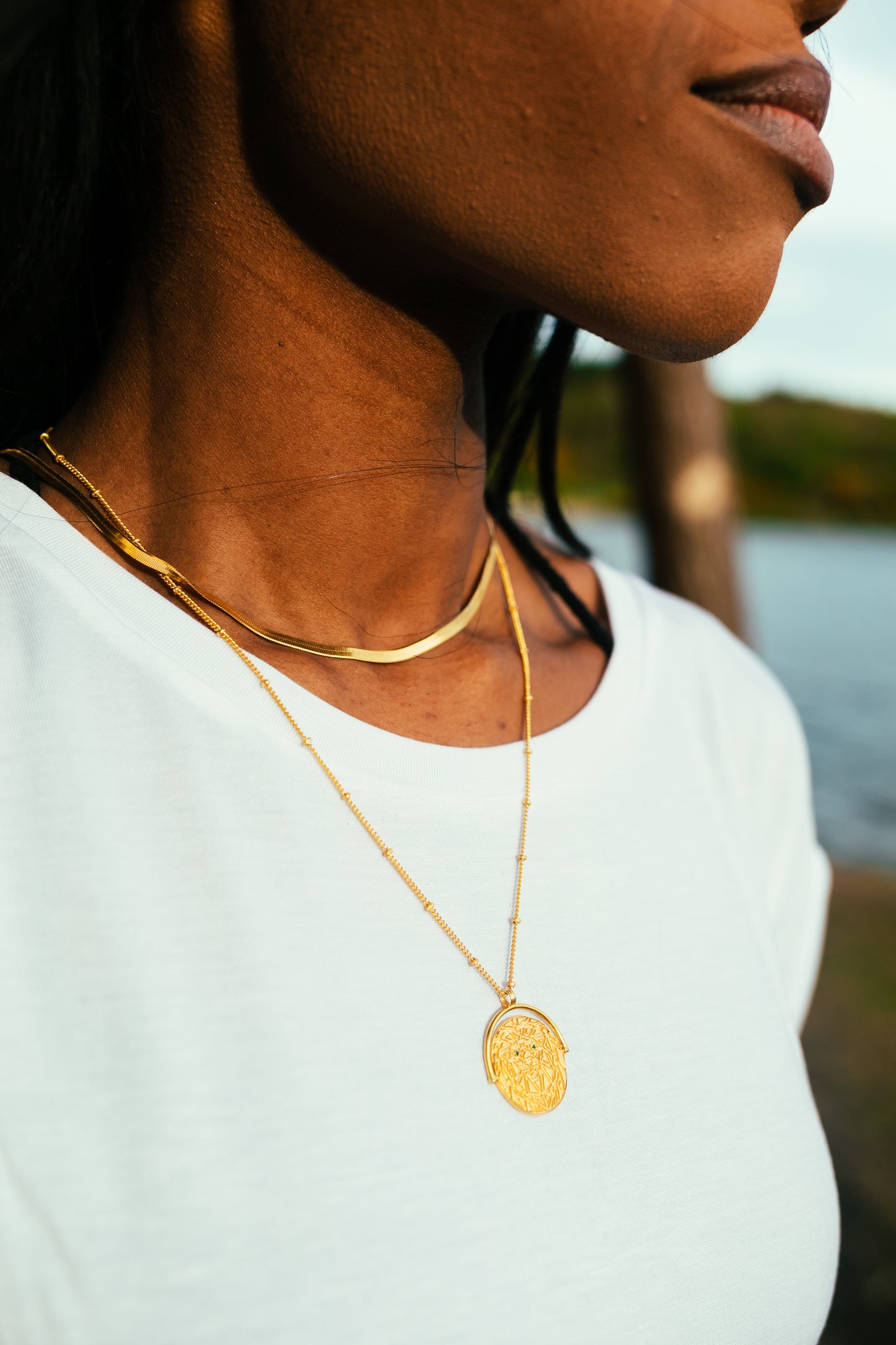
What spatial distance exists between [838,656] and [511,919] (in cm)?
1482

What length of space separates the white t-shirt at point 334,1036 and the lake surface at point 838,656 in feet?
2.63

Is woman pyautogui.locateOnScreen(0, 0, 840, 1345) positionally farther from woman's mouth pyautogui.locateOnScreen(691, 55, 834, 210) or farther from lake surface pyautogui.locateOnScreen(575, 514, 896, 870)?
lake surface pyautogui.locateOnScreen(575, 514, 896, 870)

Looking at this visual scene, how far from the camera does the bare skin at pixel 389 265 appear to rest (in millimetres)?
1018

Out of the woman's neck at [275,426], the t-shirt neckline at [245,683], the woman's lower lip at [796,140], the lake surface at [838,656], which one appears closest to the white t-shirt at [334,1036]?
the t-shirt neckline at [245,683]

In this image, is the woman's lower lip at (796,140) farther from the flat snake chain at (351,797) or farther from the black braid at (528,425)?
the flat snake chain at (351,797)

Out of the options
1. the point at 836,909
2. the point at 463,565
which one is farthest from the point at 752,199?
the point at 836,909

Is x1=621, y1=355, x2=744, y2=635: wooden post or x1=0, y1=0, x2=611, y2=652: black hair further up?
x1=0, y1=0, x2=611, y2=652: black hair

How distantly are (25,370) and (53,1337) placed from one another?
109 cm

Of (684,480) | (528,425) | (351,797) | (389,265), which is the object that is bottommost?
(684,480)

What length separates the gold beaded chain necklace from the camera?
1093 mm

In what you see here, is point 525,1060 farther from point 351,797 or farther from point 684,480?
point 684,480

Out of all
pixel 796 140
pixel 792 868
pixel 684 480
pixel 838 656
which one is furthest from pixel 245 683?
pixel 838 656

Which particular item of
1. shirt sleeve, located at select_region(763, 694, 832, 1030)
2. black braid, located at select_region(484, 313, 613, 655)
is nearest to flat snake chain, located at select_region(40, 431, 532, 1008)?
black braid, located at select_region(484, 313, 613, 655)

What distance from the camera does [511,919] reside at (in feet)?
3.96
